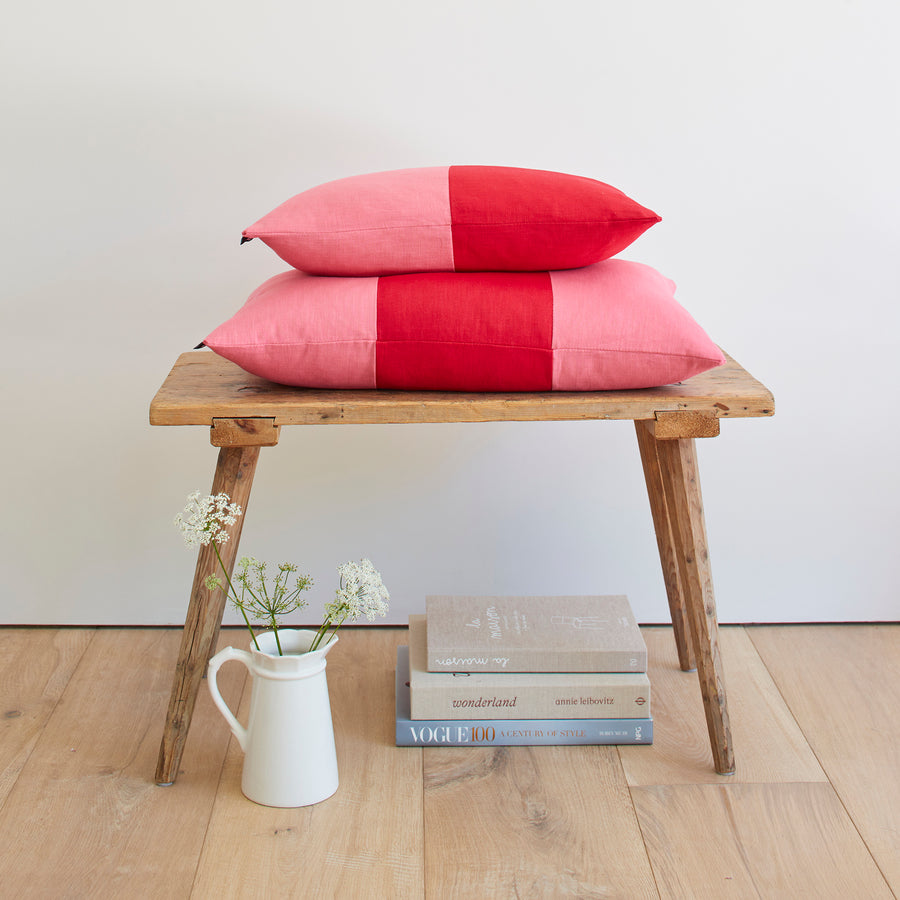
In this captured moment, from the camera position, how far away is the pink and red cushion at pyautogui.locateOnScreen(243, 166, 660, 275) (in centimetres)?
118

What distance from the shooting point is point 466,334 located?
1.17 metres

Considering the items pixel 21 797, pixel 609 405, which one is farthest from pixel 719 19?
pixel 21 797

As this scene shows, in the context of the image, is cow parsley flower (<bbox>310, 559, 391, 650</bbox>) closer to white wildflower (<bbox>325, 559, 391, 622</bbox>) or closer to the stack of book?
white wildflower (<bbox>325, 559, 391, 622</bbox>)

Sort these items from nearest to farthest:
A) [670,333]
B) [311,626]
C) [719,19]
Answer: [670,333] < [719,19] < [311,626]

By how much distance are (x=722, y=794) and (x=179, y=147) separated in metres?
1.22

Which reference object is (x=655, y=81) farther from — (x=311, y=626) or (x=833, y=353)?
(x=311, y=626)

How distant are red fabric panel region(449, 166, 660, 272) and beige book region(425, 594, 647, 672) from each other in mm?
524

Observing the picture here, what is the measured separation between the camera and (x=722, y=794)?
127cm

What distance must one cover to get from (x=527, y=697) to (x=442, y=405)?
45cm

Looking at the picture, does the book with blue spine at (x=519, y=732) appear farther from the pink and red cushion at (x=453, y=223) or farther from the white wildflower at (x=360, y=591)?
the pink and red cushion at (x=453, y=223)

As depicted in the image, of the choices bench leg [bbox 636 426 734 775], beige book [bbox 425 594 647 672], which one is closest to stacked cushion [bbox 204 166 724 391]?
Result: bench leg [bbox 636 426 734 775]

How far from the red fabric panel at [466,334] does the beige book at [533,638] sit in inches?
15.6

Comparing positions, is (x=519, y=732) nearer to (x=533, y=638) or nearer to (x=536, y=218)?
(x=533, y=638)

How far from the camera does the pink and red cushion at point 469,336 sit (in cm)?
117
